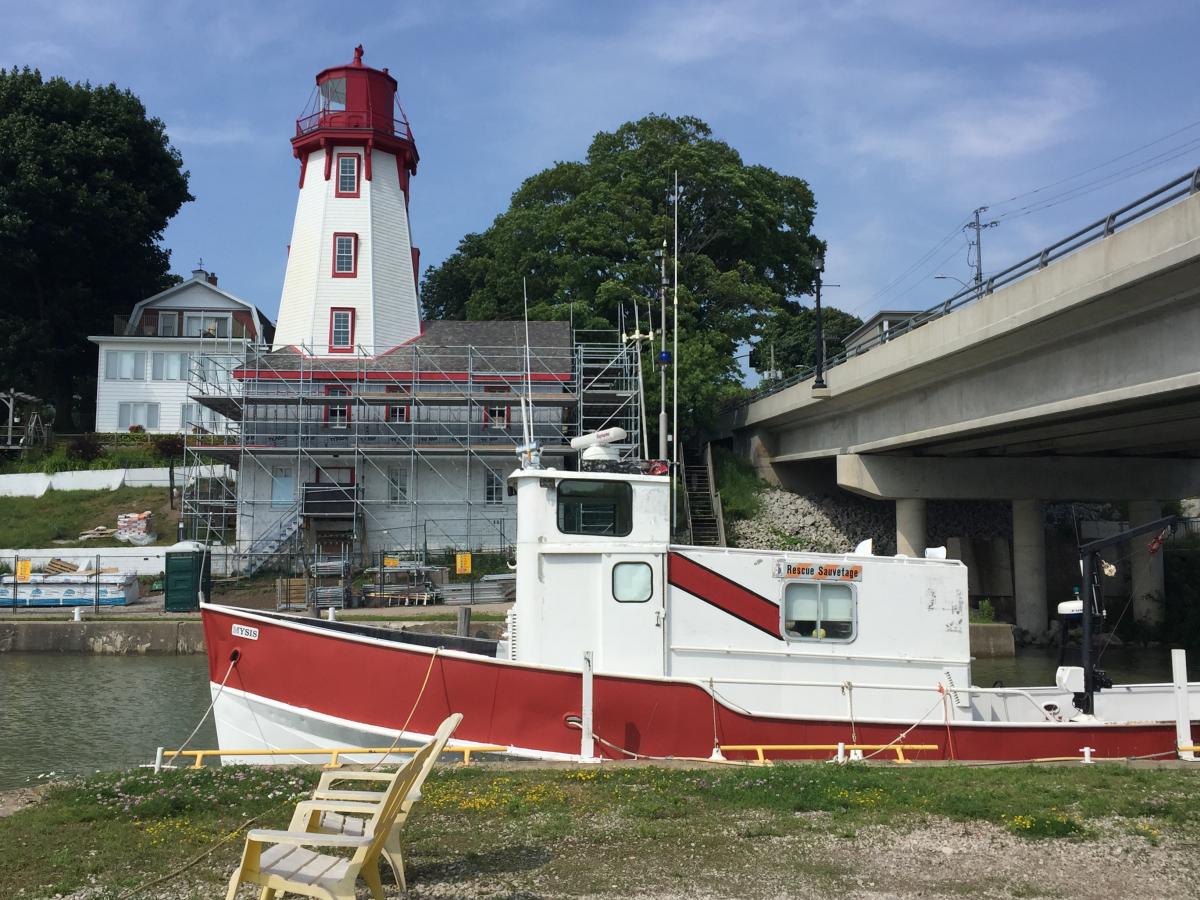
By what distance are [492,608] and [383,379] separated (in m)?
13.8

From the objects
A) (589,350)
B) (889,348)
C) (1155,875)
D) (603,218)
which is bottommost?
(1155,875)

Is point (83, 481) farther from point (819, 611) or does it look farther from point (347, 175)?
point (819, 611)

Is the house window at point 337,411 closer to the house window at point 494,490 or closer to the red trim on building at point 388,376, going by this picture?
the red trim on building at point 388,376

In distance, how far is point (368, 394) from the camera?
128 feet

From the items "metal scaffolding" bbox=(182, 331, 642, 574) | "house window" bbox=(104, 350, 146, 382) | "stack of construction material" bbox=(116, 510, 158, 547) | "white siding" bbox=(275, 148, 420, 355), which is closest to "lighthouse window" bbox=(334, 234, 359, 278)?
"white siding" bbox=(275, 148, 420, 355)

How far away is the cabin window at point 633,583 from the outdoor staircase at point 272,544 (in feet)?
81.4

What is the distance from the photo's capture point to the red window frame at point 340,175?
145 ft

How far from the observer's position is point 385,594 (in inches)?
1249

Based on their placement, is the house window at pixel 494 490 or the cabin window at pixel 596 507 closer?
the cabin window at pixel 596 507

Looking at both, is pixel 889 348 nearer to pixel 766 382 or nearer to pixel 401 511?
pixel 401 511

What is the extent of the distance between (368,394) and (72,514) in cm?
1330

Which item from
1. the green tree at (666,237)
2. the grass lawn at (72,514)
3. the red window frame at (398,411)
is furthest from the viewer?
the green tree at (666,237)

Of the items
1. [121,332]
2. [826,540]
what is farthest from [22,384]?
[826,540]

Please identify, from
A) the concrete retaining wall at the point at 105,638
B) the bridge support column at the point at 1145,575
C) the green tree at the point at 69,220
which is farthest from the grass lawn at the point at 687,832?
the green tree at the point at 69,220
